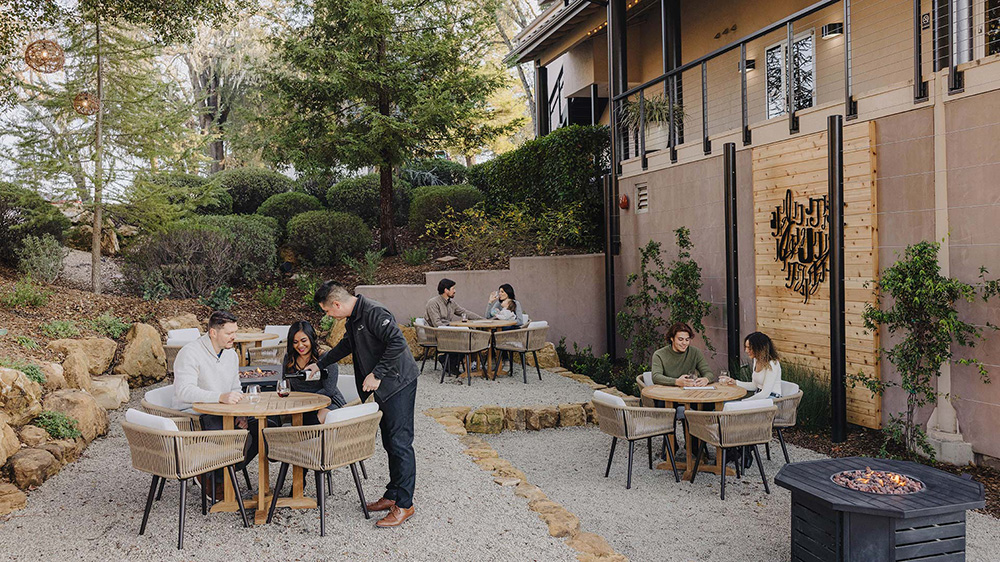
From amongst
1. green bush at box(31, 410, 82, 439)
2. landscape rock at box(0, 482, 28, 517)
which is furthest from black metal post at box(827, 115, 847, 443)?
green bush at box(31, 410, 82, 439)

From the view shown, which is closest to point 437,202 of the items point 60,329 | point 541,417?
point 541,417

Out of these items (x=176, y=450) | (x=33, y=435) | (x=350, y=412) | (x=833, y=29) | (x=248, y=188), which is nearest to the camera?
(x=176, y=450)

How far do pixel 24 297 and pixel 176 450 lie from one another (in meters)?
6.10

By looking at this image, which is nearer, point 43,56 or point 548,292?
point 43,56

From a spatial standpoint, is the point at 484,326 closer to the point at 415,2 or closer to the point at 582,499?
the point at 582,499

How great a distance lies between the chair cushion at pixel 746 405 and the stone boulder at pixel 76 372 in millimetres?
6460

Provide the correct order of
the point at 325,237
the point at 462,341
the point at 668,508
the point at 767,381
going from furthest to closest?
the point at 325,237, the point at 462,341, the point at 767,381, the point at 668,508

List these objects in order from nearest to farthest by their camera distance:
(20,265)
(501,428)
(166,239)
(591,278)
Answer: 1. (501,428)
2. (20,265)
3. (166,239)
4. (591,278)

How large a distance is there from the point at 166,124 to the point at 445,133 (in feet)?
16.3

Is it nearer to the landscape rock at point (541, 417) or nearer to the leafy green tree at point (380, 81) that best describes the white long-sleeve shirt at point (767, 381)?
the landscape rock at point (541, 417)

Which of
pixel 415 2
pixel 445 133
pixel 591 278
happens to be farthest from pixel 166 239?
pixel 591 278

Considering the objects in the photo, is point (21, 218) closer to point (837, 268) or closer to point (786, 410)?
point (786, 410)

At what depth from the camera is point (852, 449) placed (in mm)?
7047

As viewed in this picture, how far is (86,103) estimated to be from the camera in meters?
9.95
